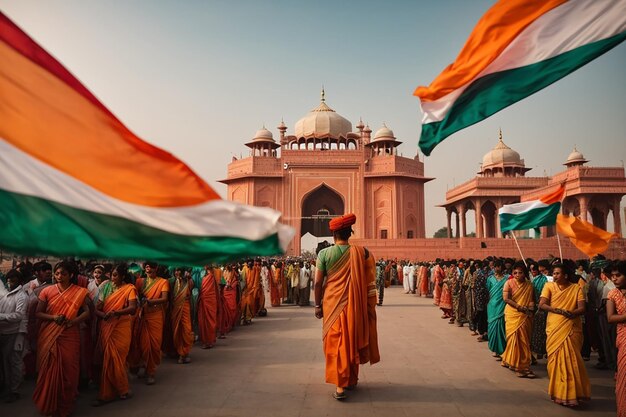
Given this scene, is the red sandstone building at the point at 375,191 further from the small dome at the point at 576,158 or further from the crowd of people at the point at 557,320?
the crowd of people at the point at 557,320

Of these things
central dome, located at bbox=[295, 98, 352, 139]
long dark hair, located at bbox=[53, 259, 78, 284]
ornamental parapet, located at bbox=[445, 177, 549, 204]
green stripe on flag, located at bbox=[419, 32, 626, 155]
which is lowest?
long dark hair, located at bbox=[53, 259, 78, 284]

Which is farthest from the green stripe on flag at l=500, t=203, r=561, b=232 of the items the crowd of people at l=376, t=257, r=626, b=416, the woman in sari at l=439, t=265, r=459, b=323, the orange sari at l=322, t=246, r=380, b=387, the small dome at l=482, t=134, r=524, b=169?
the small dome at l=482, t=134, r=524, b=169

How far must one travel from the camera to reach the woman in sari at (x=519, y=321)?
16.2ft

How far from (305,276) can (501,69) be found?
9.76 m

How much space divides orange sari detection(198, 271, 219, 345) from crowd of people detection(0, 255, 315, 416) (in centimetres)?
1

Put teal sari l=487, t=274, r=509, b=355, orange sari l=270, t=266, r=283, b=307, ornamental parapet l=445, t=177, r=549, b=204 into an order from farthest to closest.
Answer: ornamental parapet l=445, t=177, r=549, b=204
orange sari l=270, t=266, r=283, b=307
teal sari l=487, t=274, r=509, b=355

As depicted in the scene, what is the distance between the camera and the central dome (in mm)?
33438

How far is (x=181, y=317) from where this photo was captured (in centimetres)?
573

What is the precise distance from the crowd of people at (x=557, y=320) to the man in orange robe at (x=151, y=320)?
3.73 meters

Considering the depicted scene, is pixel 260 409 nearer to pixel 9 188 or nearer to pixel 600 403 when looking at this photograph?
pixel 9 188

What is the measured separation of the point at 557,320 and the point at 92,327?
14.7ft

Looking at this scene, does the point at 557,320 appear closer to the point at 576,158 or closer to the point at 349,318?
the point at 349,318

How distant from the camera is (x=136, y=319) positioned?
504 cm

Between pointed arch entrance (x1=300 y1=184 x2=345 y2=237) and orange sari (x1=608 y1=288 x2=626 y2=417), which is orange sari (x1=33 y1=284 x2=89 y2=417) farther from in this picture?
pointed arch entrance (x1=300 y1=184 x2=345 y2=237)
